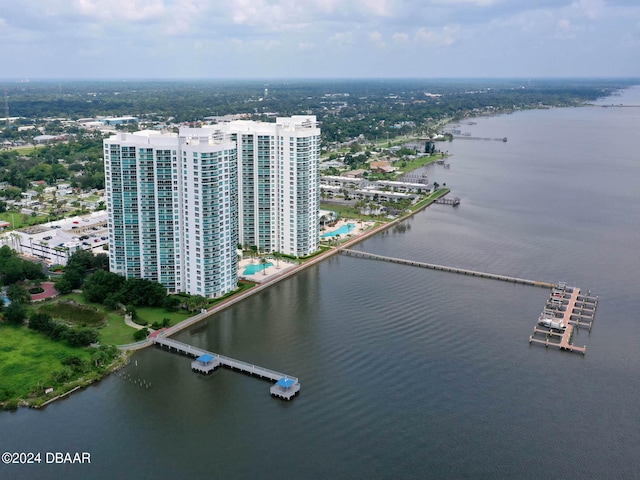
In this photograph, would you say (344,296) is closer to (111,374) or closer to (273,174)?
(273,174)

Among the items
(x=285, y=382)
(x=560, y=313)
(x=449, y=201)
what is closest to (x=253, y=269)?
(x=285, y=382)

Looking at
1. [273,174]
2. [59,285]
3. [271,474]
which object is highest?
[273,174]

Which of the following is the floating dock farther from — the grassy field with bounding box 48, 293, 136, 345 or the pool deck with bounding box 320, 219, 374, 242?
the grassy field with bounding box 48, 293, 136, 345

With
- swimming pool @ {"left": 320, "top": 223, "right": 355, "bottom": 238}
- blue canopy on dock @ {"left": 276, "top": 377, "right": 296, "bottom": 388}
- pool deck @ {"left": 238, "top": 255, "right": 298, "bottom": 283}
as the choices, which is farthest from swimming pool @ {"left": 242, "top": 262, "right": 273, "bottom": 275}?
blue canopy on dock @ {"left": 276, "top": 377, "right": 296, "bottom": 388}

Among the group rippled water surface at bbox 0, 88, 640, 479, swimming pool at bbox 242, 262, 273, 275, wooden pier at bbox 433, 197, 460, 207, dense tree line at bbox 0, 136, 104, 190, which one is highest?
dense tree line at bbox 0, 136, 104, 190

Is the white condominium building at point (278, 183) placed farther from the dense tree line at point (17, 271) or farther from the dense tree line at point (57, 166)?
the dense tree line at point (57, 166)

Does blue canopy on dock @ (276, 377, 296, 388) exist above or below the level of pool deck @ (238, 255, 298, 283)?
below

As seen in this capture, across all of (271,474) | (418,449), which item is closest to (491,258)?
(418,449)
